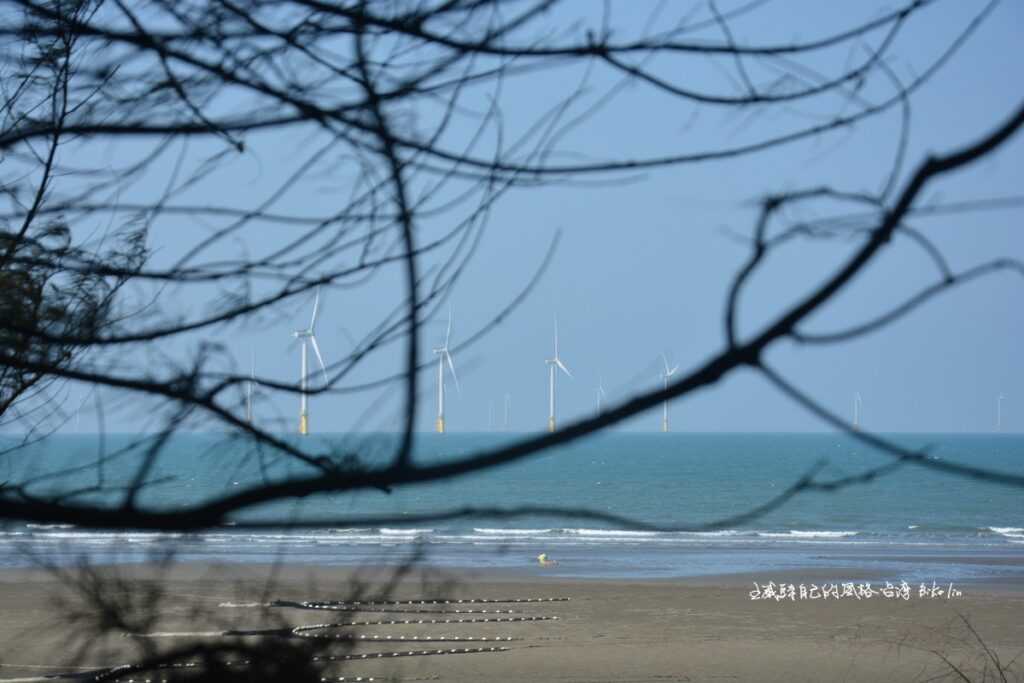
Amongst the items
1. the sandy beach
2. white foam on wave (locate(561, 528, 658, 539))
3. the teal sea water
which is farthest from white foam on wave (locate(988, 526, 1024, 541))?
the sandy beach

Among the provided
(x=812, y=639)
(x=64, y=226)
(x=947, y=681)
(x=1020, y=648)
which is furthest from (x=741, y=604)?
(x=64, y=226)

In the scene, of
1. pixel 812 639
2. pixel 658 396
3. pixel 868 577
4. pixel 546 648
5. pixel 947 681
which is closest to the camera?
pixel 658 396

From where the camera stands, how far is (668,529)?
1.04 metres

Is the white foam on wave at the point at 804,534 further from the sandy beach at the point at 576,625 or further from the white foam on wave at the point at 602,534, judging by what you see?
the sandy beach at the point at 576,625

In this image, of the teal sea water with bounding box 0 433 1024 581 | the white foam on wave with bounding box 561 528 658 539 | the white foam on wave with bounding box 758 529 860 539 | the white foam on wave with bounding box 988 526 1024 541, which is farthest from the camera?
the white foam on wave with bounding box 988 526 1024 541

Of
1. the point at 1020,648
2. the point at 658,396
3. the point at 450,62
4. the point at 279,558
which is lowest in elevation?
the point at 1020,648

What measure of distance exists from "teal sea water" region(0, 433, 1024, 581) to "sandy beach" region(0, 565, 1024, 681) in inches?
2.5

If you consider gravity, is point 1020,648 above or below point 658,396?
below

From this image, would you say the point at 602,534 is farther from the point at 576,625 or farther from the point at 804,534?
the point at 576,625

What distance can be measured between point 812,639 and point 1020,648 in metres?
2.46

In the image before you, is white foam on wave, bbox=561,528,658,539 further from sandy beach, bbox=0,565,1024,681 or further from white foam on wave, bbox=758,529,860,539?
sandy beach, bbox=0,565,1024,681

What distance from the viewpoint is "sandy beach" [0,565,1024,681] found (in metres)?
1.42

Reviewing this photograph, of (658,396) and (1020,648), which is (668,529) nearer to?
(658,396)

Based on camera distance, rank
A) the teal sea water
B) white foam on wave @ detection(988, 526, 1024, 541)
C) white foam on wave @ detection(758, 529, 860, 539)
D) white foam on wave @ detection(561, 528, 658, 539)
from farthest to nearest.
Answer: white foam on wave @ detection(988, 526, 1024, 541), white foam on wave @ detection(758, 529, 860, 539), white foam on wave @ detection(561, 528, 658, 539), the teal sea water
